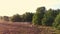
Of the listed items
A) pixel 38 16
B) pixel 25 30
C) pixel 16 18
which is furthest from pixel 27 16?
pixel 25 30

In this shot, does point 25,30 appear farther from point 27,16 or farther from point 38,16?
point 27,16

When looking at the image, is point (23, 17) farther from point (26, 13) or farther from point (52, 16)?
point (52, 16)

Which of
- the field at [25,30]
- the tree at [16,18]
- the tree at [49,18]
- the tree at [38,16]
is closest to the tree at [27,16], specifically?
the tree at [16,18]

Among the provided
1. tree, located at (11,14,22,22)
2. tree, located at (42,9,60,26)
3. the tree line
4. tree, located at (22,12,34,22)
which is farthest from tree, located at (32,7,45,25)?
tree, located at (11,14,22,22)

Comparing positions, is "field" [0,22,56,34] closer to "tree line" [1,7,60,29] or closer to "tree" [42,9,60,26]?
"tree line" [1,7,60,29]

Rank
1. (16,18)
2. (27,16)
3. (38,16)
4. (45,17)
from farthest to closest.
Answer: (16,18)
(27,16)
(38,16)
(45,17)

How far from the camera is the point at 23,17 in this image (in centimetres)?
4003

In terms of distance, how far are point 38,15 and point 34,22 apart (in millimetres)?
1201

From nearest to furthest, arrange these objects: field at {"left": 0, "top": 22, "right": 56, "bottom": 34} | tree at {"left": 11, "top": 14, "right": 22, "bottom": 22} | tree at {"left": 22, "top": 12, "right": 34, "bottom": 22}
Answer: field at {"left": 0, "top": 22, "right": 56, "bottom": 34} → tree at {"left": 22, "top": 12, "right": 34, "bottom": 22} → tree at {"left": 11, "top": 14, "right": 22, "bottom": 22}

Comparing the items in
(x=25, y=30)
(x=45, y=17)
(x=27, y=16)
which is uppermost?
(x=27, y=16)

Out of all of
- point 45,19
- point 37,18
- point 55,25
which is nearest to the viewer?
point 55,25

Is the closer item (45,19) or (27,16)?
(45,19)

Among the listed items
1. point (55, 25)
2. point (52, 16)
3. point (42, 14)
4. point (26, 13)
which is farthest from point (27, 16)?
point (55, 25)

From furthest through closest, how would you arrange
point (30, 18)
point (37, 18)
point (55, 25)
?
point (30, 18) < point (37, 18) < point (55, 25)
